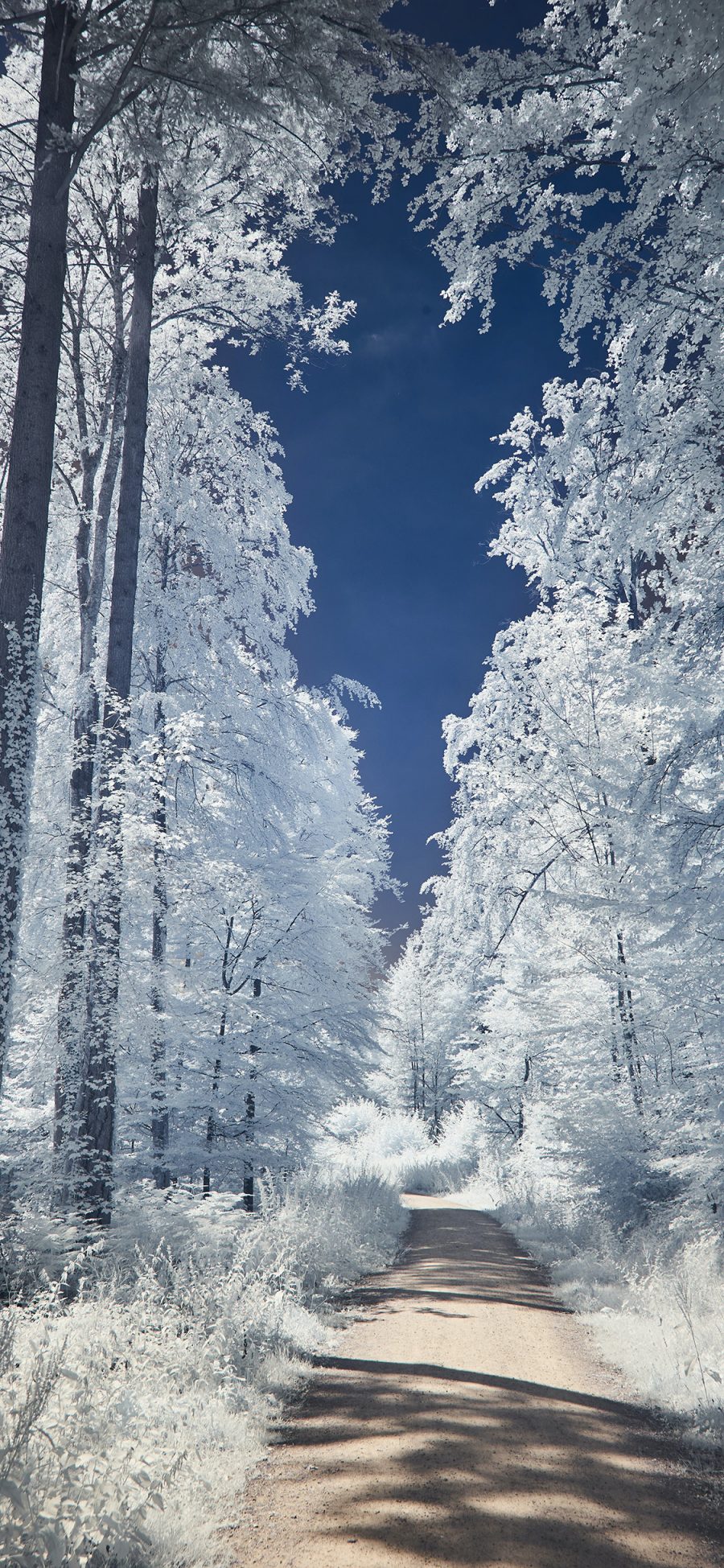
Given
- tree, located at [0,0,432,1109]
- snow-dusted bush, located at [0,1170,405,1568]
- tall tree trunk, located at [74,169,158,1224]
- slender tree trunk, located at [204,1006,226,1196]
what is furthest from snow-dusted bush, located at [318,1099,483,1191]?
tree, located at [0,0,432,1109]

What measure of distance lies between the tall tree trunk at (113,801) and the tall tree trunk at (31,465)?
2.75 meters

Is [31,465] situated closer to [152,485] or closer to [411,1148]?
[152,485]

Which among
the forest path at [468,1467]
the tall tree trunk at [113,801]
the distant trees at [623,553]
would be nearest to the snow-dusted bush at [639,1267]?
the distant trees at [623,553]

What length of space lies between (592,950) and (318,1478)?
8.81 metres

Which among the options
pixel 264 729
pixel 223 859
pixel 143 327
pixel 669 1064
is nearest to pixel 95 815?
pixel 223 859

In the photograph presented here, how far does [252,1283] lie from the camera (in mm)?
7758

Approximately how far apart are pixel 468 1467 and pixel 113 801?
6.61m

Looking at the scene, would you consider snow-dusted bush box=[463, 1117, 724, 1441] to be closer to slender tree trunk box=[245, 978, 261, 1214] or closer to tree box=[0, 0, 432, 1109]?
slender tree trunk box=[245, 978, 261, 1214]

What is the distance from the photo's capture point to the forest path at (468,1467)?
12.8ft

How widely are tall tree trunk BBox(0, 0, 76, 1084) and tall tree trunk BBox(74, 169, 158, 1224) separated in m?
2.75

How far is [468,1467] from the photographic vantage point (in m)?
4.82

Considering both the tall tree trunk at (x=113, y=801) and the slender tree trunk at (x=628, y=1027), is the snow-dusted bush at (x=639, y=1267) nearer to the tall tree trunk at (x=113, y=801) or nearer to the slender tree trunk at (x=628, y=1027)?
the slender tree trunk at (x=628, y=1027)

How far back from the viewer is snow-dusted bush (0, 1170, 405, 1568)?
3465 millimetres

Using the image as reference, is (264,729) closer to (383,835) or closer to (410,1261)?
(383,835)
